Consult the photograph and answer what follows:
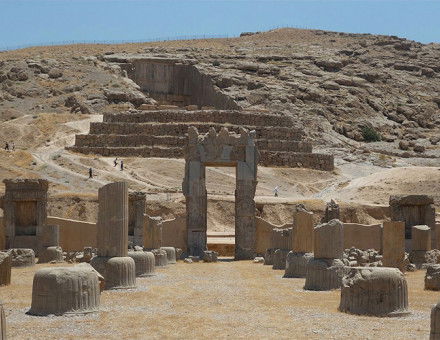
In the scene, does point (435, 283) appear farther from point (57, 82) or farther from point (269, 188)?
point (57, 82)

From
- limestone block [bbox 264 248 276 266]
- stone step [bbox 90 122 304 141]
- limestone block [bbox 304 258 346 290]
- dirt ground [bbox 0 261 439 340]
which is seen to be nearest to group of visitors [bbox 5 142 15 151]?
stone step [bbox 90 122 304 141]

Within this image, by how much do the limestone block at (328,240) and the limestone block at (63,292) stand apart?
20.5 feet

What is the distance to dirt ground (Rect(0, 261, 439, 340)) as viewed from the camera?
475 inches

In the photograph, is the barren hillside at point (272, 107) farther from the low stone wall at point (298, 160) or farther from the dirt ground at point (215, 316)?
the dirt ground at point (215, 316)

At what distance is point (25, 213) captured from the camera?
30.3 m

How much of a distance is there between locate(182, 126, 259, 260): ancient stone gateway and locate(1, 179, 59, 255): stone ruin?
554 cm

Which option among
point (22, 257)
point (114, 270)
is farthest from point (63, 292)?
point (22, 257)

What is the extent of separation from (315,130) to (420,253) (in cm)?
5626

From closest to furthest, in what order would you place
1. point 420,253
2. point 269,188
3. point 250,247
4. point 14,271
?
point 14,271, point 420,253, point 250,247, point 269,188

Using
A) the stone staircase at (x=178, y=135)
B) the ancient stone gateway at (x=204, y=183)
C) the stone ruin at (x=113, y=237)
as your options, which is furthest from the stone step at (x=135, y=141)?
the stone ruin at (x=113, y=237)

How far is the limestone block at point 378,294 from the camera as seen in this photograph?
14406 mm

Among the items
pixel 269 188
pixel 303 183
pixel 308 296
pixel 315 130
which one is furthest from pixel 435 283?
pixel 315 130

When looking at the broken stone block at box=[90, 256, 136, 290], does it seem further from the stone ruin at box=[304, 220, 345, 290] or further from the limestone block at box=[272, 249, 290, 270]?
the limestone block at box=[272, 249, 290, 270]

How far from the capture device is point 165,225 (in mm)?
34625
